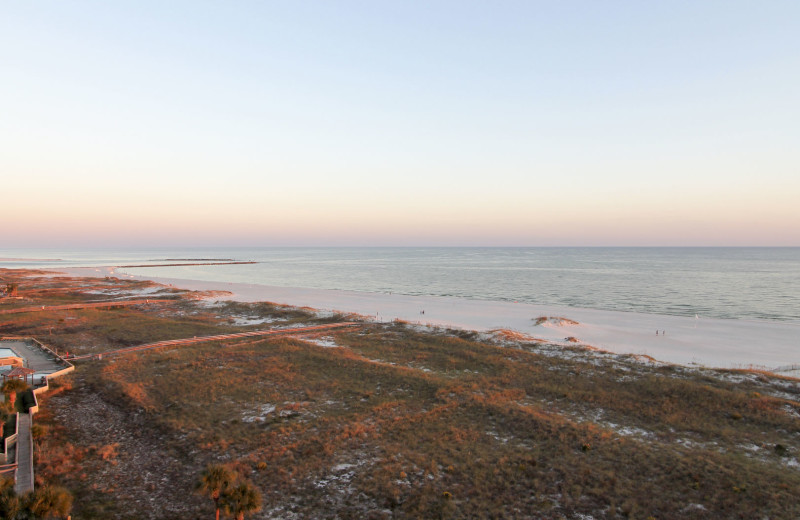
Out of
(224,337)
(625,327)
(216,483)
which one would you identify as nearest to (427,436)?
(216,483)

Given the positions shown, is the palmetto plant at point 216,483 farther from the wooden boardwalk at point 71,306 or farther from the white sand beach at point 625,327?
the wooden boardwalk at point 71,306

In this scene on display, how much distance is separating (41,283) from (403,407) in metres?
125

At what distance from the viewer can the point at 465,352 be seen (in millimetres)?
41156

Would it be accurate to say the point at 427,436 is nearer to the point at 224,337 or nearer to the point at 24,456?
the point at 24,456

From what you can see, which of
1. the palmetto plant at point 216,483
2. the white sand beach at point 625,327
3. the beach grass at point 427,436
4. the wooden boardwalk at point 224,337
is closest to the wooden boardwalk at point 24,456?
the beach grass at point 427,436

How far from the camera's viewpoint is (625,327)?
191 feet

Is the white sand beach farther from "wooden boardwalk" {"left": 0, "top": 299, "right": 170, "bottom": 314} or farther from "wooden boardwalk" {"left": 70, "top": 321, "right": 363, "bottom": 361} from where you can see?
"wooden boardwalk" {"left": 0, "top": 299, "right": 170, "bottom": 314}

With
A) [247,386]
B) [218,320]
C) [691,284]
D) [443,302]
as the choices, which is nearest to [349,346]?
[247,386]

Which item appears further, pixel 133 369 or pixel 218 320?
pixel 218 320

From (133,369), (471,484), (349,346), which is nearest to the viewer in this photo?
(471,484)

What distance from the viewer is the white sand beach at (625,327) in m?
43.4

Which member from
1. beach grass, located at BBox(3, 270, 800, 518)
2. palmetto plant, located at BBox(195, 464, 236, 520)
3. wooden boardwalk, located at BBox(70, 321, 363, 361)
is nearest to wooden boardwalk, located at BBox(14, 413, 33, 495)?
beach grass, located at BBox(3, 270, 800, 518)

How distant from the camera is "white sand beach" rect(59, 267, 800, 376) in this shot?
43.4 m

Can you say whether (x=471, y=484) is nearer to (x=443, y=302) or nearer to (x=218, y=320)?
(x=218, y=320)
